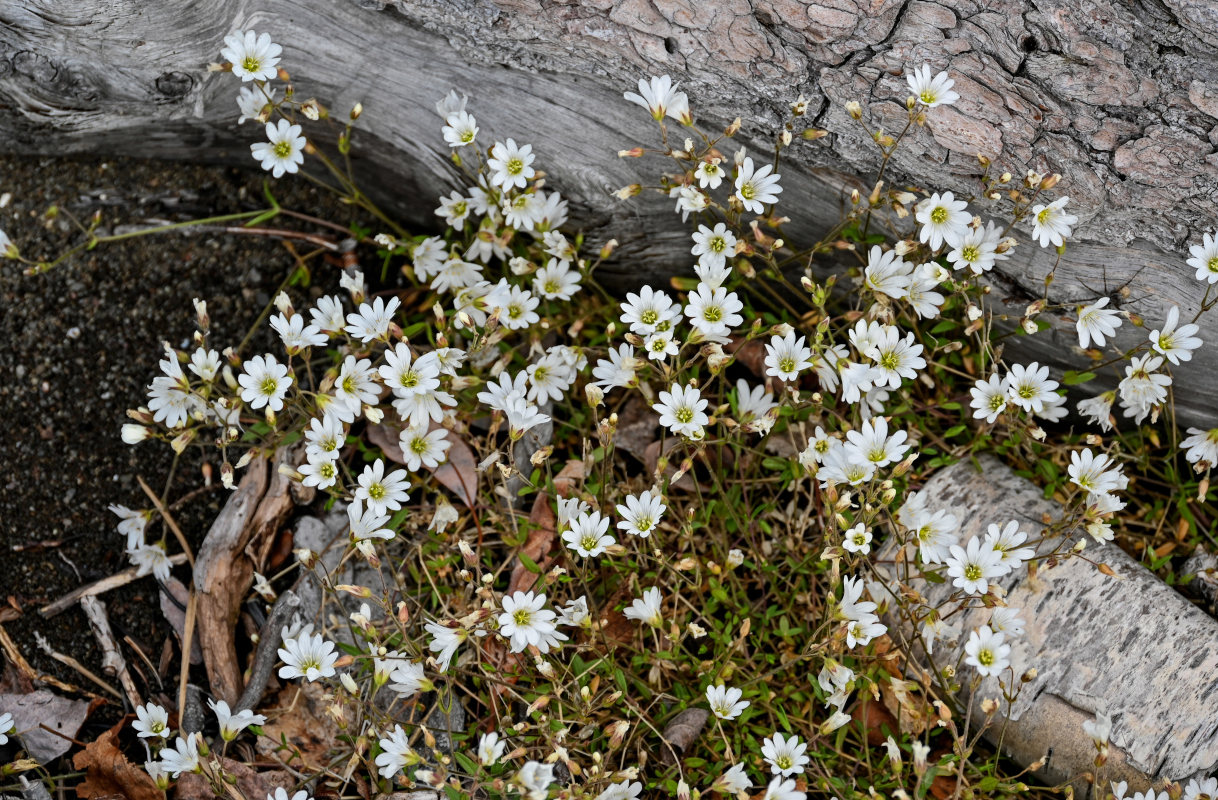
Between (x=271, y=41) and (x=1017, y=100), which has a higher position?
(x=1017, y=100)

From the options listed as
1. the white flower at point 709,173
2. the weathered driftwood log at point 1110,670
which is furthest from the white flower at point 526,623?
the white flower at point 709,173

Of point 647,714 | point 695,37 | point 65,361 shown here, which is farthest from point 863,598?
point 65,361

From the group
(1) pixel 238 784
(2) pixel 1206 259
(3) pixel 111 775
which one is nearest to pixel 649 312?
(2) pixel 1206 259

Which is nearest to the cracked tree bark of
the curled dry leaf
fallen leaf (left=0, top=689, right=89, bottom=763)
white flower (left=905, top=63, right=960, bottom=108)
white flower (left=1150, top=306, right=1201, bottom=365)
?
white flower (left=905, top=63, right=960, bottom=108)

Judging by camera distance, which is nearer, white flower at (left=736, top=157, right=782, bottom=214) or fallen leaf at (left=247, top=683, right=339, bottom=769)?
white flower at (left=736, top=157, right=782, bottom=214)

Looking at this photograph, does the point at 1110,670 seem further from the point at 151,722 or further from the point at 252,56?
the point at 252,56

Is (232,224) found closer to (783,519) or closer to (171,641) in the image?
(171,641)

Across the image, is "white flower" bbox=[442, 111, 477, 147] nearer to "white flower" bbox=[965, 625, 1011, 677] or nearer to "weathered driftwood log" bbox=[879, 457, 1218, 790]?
"weathered driftwood log" bbox=[879, 457, 1218, 790]
